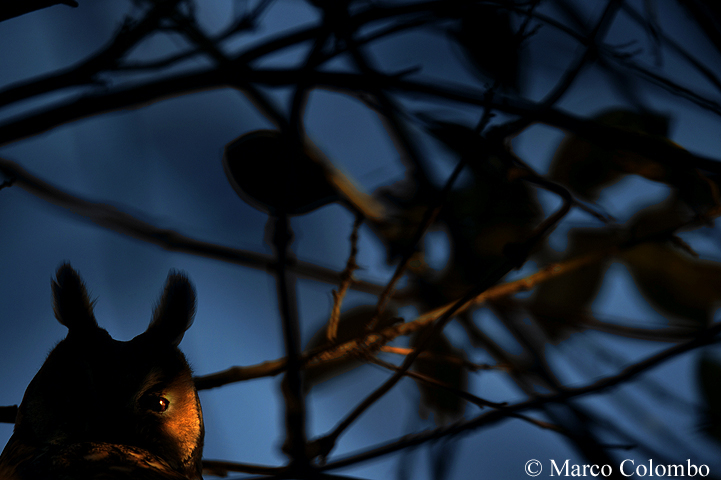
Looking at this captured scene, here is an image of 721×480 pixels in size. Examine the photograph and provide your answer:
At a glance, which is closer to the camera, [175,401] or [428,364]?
[175,401]

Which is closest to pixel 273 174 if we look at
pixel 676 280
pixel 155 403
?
pixel 155 403

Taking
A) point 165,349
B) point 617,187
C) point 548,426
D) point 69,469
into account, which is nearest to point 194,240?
point 165,349

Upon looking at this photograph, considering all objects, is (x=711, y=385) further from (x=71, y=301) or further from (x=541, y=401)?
(x=71, y=301)

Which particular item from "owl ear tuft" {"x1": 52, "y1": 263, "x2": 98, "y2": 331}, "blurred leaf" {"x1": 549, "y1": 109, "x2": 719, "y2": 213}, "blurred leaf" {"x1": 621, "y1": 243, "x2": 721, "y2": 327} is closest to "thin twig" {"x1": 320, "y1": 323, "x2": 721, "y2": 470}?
"blurred leaf" {"x1": 621, "y1": 243, "x2": 721, "y2": 327}

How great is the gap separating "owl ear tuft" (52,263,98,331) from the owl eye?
18cm

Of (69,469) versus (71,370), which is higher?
(71,370)

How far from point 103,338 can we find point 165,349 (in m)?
0.14

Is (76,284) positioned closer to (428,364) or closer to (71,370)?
(71,370)

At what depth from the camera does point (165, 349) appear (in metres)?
1.03

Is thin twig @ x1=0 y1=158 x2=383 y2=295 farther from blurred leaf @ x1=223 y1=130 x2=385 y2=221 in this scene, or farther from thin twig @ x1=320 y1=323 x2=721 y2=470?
thin twig @ x1=320 y1=323 x2=721 y2=470

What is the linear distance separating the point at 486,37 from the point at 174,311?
3.05ft

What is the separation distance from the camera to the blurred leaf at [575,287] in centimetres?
108

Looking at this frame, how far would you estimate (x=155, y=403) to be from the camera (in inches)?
38.6

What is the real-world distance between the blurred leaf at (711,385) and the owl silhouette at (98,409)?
106 cm
